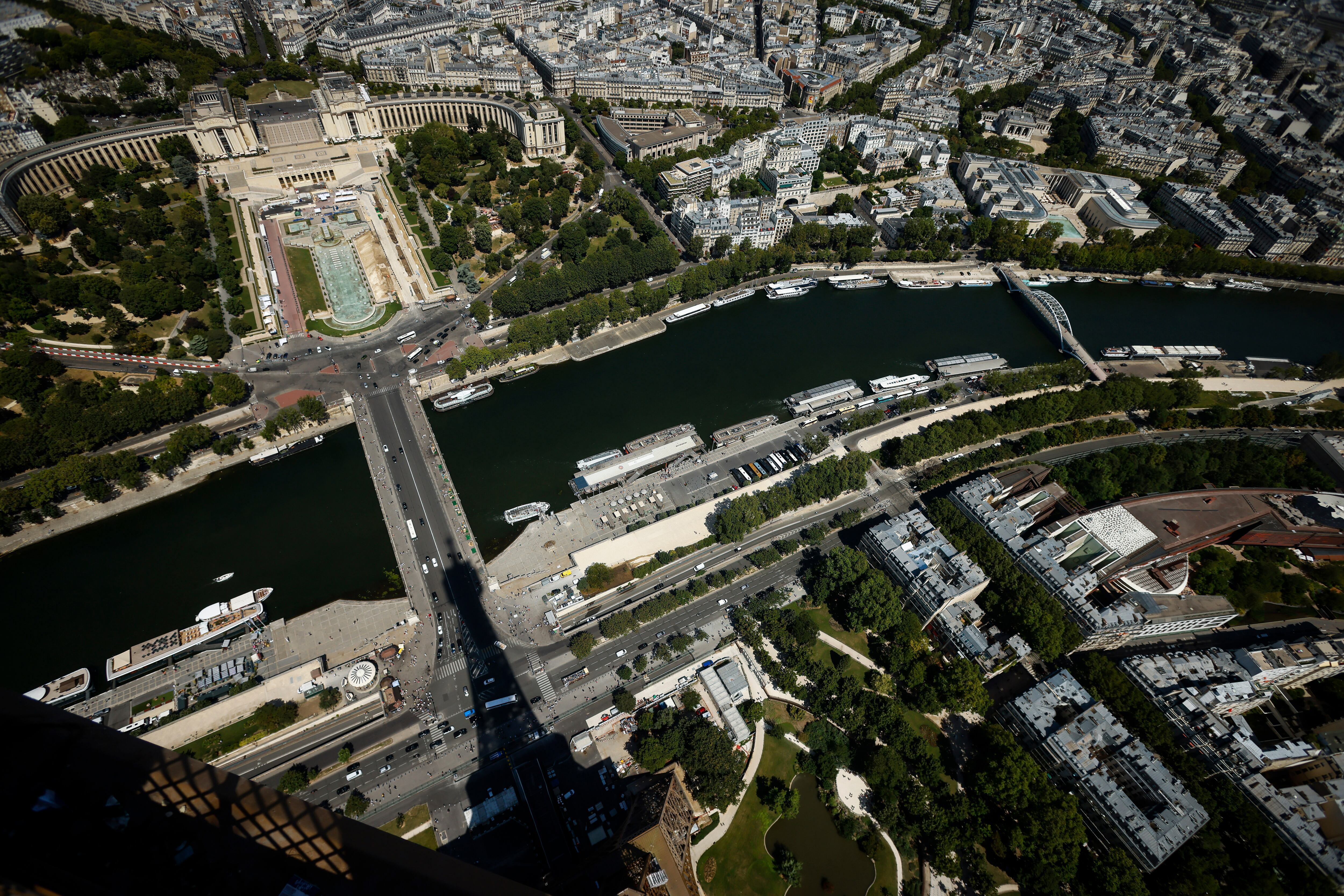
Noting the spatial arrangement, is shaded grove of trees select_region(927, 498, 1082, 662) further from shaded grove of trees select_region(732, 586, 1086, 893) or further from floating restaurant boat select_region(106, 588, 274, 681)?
floating restaurant boat select_region(106, 588, 274, 681)

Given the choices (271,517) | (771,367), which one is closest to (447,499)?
(271,517)

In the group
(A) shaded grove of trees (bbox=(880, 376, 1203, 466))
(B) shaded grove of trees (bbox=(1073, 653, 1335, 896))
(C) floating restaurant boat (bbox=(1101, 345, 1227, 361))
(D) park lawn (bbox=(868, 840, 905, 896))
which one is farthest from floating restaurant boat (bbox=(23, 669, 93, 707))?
(C) floating restaurant boat (bbox=(1101, 345, 1227, 361))

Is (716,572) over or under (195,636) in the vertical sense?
under

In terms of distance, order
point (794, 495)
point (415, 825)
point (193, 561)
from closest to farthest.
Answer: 1. point (415, 825)
2. point (193, 561)
3. point (794, 495)

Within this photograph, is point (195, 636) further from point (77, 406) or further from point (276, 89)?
point (276, 89)

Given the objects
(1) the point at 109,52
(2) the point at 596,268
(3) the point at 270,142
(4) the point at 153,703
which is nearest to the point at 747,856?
(4) the point at 153,703

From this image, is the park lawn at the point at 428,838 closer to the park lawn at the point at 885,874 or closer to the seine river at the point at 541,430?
the seine river at the point at 541,430
